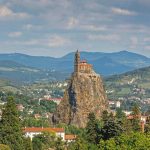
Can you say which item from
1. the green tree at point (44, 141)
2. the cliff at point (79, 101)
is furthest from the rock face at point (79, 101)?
the green tree at point (44, 141)

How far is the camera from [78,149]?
69.1 meters

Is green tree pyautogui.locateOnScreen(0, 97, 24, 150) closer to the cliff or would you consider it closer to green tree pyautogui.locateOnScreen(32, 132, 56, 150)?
green tree pyautogui.locateOnScreen(32, 132, 56, 150)

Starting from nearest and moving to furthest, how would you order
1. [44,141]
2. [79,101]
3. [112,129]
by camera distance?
[112,129] → [44,141] → [79,101]

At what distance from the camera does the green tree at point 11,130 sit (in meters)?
80.9

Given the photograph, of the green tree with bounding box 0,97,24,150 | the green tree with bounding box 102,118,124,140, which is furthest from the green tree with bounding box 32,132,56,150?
the green tree with bounding box 102,118,124,140

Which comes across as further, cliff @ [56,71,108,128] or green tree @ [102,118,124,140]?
cliff @ [56,71,108,128]

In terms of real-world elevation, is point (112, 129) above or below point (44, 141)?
above

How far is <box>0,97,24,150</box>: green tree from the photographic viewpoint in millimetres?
80875

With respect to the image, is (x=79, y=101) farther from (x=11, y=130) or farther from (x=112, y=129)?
(x=112, y=129)

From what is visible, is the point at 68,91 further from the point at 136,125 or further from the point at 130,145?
the point at 130,145

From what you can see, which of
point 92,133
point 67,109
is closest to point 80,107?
point 67,109

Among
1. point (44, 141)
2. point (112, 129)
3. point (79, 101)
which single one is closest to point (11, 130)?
point (112, 129)

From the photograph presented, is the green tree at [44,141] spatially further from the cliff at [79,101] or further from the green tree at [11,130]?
the cliff at [79,101]

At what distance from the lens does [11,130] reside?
81.6 m
